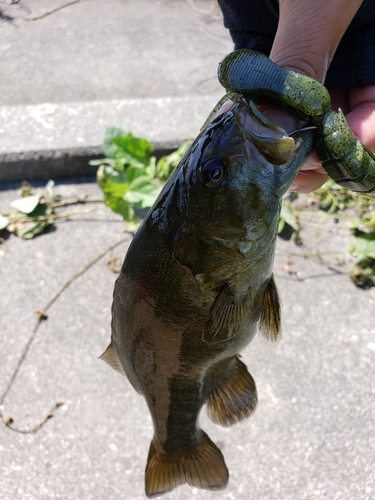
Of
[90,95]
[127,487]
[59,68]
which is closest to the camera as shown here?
[127,487]

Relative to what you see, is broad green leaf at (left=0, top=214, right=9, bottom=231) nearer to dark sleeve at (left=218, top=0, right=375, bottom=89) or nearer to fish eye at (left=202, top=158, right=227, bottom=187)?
dark sleeve at (left=218, top=0, right=375, bottom=89)

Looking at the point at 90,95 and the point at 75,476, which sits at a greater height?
the point at 90,95

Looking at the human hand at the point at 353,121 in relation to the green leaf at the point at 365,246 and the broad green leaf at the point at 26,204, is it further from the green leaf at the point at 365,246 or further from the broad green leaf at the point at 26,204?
the broad green leaf at the point at 26,204

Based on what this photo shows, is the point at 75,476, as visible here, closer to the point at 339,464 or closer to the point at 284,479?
the point at 284,479

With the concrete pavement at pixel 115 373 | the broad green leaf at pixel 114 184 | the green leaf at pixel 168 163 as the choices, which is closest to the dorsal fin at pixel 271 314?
the concrete pavement at pixel 115 373

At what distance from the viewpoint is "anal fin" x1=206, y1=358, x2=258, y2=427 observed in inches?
75.0

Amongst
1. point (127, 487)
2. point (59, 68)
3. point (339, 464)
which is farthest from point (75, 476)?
point (59, 68)

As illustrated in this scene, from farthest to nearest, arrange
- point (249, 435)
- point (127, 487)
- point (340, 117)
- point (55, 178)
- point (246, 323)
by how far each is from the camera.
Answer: point (55, 178)
point (249, 435)
point (127, 487)
point (246, 323)
point (340, 117)

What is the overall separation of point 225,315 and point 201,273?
0.51 ft

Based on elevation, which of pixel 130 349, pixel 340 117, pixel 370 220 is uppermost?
pixel 340 117

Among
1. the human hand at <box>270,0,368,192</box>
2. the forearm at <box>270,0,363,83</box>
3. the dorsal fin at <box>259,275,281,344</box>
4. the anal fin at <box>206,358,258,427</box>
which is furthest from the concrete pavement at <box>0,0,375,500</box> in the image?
the forearm at <box>270,0,363,83</box>

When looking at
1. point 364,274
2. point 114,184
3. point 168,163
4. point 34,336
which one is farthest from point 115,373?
point 364,274

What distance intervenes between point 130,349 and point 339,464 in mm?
1537

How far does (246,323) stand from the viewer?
1.61m
